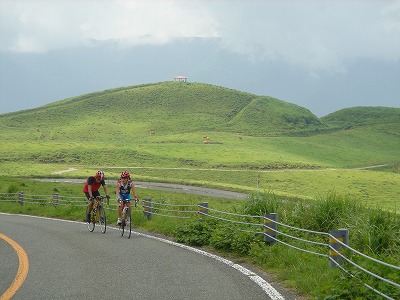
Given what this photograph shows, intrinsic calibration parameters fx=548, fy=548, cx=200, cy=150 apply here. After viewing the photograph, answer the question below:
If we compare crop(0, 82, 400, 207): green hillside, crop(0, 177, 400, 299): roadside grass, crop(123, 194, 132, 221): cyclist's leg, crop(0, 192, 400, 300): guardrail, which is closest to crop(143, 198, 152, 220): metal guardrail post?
crop(0, 192, 400, 300): guardrail

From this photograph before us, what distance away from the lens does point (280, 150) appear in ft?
463

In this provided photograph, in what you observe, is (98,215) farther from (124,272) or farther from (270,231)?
(124,272)

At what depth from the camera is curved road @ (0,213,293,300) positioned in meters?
9.05

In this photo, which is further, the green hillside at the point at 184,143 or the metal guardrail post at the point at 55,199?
the green hillside at the point at 184,143

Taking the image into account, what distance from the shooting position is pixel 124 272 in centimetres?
1100

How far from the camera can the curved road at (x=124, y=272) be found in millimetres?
9055

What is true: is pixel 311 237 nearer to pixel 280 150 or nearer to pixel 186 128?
pixel 280 150

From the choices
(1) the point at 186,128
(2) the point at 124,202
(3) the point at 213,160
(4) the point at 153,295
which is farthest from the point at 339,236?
(1) the point at 186,128

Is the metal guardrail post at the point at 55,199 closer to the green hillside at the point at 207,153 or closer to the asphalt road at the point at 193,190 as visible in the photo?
the asphalt road at the point at 193,190

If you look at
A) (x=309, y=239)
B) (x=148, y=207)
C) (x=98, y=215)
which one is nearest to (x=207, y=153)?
(x=148, y=207)

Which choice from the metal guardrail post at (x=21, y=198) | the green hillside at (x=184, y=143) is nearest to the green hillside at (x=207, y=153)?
the green hillside at (x=184, y=143)

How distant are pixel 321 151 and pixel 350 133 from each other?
53258mm

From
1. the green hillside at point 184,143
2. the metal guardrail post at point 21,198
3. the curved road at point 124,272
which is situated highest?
the green hillside at point 184,143

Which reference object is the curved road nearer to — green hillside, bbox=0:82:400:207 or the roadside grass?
the roadside grass
